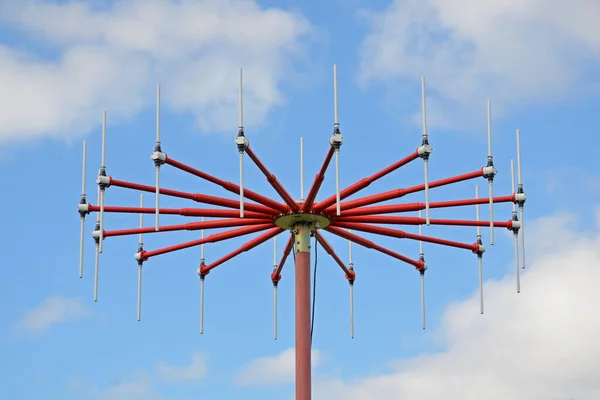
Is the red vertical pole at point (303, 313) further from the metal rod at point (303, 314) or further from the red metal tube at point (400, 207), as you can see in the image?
the red metal tube at point (400, 207)

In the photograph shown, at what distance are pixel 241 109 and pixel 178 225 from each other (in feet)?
13.0

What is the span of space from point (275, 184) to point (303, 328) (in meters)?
3.45

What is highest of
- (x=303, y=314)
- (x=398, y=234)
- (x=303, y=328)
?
(x=398, y=234)

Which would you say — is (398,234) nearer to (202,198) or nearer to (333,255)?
(333,255)

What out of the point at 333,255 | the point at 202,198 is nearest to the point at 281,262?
the point at 333,255

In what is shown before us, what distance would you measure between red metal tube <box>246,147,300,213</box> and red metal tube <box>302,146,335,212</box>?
9.8 inches

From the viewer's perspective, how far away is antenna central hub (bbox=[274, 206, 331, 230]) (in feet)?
83.7

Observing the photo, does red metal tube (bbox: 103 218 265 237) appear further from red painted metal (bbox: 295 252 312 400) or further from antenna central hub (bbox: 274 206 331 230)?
red painted metal (bbox: 295 252 312 400)

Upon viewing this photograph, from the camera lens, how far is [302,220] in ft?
84.4

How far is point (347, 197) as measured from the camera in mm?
25500

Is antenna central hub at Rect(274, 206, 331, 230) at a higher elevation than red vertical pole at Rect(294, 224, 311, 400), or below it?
higher

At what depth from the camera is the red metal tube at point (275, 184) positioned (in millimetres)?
23688

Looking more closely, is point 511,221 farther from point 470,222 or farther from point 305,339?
point 305,339

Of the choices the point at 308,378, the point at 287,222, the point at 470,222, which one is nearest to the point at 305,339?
the point at 308,378
